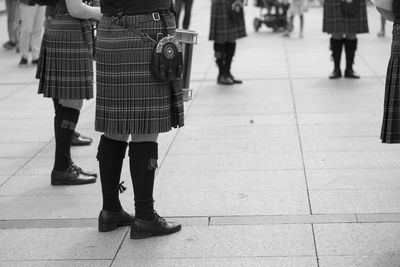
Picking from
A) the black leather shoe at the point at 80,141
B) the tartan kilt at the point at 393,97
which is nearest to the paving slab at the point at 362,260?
the tartan kilt at the point at 393,97

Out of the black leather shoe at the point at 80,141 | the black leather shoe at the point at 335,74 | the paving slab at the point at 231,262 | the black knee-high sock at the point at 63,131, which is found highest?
the black knee-high sock at the point at 63,131

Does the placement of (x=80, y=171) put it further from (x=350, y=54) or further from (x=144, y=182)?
(x=350, y=54)

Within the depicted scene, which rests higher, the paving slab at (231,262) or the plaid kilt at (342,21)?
the plaid kilt at (342,21)

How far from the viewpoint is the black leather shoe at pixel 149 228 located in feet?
13.2

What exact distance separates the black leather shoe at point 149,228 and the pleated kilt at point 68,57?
1.28 meters

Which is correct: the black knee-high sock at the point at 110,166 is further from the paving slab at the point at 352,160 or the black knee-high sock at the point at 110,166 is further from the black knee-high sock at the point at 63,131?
the paving slab at the point at 352,160

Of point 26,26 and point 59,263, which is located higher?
point 26,26

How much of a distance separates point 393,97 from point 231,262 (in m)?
1.15

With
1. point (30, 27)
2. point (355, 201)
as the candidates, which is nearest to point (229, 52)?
point (30, 27)

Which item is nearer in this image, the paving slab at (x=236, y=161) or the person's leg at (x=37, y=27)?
the paving slab at (x=236, y=161)

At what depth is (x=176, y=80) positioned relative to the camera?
12.9 ft

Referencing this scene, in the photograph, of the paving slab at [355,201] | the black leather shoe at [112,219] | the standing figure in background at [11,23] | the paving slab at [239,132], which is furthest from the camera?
the standing figure in background at [11,23]

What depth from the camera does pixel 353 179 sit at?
16.4 ft

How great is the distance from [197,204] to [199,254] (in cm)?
80
